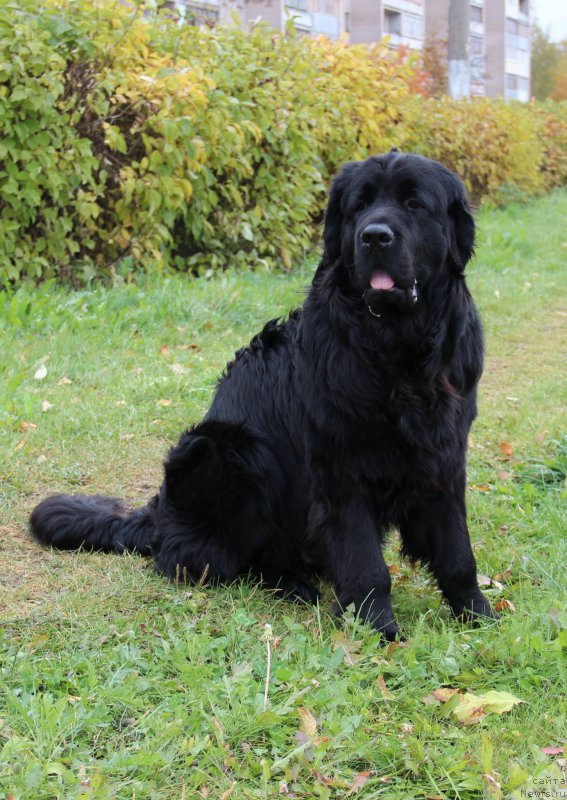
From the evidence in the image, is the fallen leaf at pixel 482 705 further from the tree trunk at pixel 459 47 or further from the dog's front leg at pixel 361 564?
the tree trunk at pixel 459 47

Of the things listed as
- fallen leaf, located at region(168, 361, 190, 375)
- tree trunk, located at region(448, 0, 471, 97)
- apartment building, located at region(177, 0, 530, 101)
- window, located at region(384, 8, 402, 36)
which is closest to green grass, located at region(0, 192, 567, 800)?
fallen leaf, located at region(168, 361, 190, 375)

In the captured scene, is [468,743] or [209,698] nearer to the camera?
[468,743]

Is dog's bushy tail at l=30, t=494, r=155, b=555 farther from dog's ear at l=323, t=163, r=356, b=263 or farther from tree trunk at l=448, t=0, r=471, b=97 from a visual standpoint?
tree trunk at l=448, t=0, r=471, b=97

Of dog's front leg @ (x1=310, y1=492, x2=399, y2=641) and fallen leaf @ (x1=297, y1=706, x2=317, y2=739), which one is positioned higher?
dog's front leg @ (x1=310, y1=492, x2=399, y2=641)

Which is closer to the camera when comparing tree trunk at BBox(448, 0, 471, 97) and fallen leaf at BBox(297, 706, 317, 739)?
fallen leaf at BBox(297, 706, 317, 739)

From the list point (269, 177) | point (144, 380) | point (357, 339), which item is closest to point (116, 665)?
point (357, 339)

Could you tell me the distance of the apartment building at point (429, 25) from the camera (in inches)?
1540

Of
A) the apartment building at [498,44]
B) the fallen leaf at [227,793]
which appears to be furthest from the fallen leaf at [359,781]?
the apartment building at [498,44]

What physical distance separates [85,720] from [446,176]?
78.7 inches

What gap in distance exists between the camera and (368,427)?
8.95 ft

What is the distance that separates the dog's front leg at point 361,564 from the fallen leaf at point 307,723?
0.59m

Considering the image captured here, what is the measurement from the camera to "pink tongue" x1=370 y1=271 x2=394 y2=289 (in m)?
2.67

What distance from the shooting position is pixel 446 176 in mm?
2869

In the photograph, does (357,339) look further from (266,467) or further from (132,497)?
(132,497)
